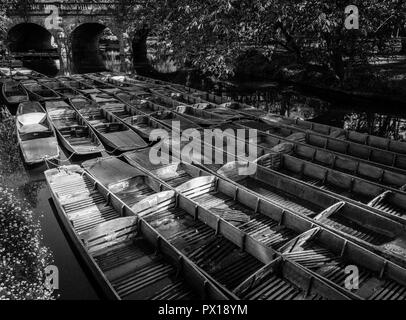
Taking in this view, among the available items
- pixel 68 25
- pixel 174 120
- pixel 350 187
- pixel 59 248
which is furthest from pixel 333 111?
pixel 68 25

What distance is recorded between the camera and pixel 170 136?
1583 cm

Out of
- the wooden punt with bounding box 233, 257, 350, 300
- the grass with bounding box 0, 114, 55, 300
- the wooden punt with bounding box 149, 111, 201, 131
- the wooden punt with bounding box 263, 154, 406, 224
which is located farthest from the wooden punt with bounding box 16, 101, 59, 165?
the wooden punt with bounding box 233, 257, 350, 300

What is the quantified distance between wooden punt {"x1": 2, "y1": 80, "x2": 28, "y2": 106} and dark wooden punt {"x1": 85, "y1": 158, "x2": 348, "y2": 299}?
14355mm

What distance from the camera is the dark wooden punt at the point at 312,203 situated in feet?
28.6

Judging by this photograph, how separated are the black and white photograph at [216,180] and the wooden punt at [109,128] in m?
0.11

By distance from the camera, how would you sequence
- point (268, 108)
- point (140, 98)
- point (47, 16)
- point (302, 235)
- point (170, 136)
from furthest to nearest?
point (47, 16)
point (268, 108)
point (140, 98)
point (170, 136)
point (302, 235)

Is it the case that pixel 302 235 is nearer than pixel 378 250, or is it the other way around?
pixel 378 250

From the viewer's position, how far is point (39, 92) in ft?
81.0

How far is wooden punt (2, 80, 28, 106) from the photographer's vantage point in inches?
892

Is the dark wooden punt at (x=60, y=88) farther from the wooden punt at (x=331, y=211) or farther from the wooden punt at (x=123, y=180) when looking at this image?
the wooden punt at (x=331, y=211)

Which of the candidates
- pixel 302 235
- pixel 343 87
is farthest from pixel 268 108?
pixel 302 235

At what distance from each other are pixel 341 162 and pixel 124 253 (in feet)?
26.6
